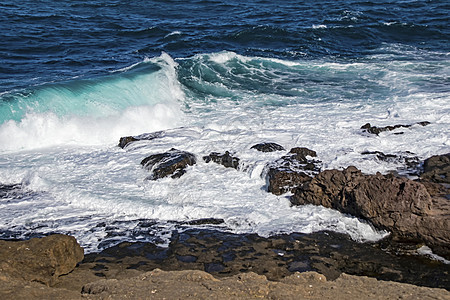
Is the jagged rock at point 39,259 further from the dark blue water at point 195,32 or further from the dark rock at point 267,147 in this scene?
the dark blue water at point 195,32

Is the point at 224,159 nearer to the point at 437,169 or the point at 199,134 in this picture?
the point at 199,134

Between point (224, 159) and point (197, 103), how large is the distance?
5.50 m

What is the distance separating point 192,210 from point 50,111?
264 inches

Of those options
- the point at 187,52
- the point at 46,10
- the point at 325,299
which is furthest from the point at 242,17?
the point at 325,299

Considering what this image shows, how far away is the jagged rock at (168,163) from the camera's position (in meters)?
9.50

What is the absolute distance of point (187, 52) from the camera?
20156mm

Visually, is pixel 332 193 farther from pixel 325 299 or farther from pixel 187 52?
pixel 187 52

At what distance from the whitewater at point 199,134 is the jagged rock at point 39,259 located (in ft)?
3.35

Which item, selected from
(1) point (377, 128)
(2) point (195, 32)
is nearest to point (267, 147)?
(1) point (377, 128)

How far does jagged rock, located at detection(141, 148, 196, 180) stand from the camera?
31.2 ft

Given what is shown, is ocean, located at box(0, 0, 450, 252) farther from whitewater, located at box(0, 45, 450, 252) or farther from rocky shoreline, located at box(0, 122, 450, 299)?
rocky shoreline, located at box(0, 122, 450, 299)

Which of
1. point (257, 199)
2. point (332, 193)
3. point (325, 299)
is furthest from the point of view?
point (257, 199)

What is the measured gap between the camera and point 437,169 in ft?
28.8

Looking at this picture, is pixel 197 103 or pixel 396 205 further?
pixel 197 103
